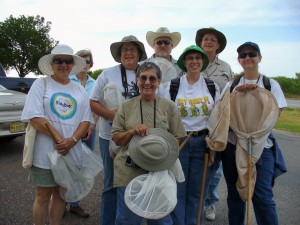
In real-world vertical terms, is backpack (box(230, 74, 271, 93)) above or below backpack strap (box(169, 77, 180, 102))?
above

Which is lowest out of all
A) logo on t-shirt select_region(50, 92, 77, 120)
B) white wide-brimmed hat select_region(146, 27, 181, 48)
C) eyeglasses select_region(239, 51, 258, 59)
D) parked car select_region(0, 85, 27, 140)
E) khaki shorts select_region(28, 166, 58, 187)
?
parked car select_region(0, 85, 27, 140)

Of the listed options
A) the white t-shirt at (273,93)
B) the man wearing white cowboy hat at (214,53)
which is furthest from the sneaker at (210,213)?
the white t-shirt at (273,93)

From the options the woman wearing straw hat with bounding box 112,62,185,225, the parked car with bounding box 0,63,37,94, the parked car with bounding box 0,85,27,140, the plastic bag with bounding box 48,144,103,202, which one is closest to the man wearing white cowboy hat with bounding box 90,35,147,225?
the plastic bag with bounding box 48,144,103,202

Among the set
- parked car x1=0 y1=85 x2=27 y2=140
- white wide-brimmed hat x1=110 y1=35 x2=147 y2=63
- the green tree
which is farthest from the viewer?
the green tree

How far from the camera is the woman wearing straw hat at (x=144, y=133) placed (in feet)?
8.36

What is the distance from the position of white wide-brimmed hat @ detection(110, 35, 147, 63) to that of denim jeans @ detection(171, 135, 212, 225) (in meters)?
1.03

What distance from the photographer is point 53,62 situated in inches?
124

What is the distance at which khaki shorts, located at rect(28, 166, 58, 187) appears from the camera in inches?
115

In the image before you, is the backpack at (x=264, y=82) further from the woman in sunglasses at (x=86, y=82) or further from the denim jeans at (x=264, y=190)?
the woman in sunglasses at (x=86, y=82)

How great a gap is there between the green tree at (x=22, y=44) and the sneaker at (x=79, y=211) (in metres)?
42.9

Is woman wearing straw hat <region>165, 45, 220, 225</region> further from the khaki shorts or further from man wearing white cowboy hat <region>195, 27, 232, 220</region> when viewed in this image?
the khaki shorts

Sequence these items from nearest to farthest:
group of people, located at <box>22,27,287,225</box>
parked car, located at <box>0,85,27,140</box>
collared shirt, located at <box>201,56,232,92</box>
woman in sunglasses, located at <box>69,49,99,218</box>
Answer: group of people, located at <box>22,27,287,225</box> < collared shirt, located at <box>201,56,232,92</box> < woman in sunglasses, located at <box>69,49,99,218</box> < parked car, located at <box>0,85,27,140</box>

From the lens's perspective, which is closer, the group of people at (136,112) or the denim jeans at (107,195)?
the group of people at (136,112)

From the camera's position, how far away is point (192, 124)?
3.10 meters
